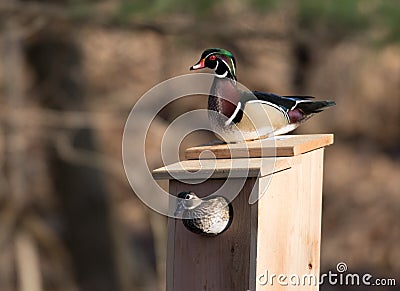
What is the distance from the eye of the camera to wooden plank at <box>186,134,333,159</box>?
2.19m

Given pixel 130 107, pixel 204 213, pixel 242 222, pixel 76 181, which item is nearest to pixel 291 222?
pixel 242 222

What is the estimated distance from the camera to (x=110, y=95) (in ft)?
24.8

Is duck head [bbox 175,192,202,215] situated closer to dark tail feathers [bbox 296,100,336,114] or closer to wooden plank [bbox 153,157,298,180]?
wooden plank [bbox 153,157,298,180]

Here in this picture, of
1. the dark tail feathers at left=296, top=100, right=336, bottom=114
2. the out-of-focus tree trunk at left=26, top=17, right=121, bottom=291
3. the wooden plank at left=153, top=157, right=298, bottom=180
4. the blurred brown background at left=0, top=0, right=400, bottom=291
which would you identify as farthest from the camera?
the out-of-focus tree trunk at left=26, top=17, right=121, bottom=291

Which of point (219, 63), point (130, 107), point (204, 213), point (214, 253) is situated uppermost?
point (130, 107)

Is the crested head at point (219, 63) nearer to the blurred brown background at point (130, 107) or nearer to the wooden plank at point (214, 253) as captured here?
the wooden plank at point (214, 253)

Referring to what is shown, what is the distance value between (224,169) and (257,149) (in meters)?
0.11

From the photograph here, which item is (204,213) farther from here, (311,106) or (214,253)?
(311,106)

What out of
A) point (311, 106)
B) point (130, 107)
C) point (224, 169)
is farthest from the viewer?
point (130, 107)

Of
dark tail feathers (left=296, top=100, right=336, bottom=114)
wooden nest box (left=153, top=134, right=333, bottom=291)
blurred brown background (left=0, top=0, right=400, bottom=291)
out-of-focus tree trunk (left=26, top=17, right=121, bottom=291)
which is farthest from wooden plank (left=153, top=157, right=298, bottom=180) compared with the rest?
out-of-focus tree trunk (left=26, top=17, right=121, bottom=291)

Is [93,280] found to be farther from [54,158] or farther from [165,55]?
[165,55]

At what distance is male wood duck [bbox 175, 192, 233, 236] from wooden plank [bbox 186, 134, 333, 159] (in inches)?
4.7

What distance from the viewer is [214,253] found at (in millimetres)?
2213

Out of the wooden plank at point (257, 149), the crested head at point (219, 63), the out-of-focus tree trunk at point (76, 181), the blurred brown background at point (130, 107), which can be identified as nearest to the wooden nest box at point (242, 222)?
the wooden plank at point (257, 149)
